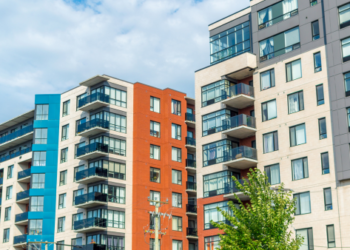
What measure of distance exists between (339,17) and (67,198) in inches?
1649

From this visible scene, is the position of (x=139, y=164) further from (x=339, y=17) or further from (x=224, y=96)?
(x=339, y=17)

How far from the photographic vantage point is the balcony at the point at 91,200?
67.0 metres

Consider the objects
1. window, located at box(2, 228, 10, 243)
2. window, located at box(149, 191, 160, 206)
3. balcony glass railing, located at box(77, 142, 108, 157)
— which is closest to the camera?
balcony glass railing, located at box(77, 142, 108, 157)

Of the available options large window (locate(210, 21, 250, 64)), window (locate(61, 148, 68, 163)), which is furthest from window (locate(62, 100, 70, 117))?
large window (locate(210, 21, 250, 64))

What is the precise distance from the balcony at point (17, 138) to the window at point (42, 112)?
3.94m

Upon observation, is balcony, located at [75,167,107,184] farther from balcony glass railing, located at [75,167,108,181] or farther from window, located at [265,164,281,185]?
window, located at [265,164,281,185]

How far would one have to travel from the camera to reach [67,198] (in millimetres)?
73250

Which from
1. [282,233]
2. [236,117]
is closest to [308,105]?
[236,117]

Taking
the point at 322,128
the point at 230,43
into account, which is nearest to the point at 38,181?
the point at 230,43

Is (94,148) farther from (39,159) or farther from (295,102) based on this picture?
(295,102)

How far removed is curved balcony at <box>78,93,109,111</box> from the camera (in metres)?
70.0

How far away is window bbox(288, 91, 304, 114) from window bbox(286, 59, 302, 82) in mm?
1634

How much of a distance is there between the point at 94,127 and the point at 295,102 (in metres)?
27.7

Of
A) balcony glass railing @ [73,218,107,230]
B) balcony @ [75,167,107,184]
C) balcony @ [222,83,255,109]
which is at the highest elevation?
balcony @ [222,83,255,109]
